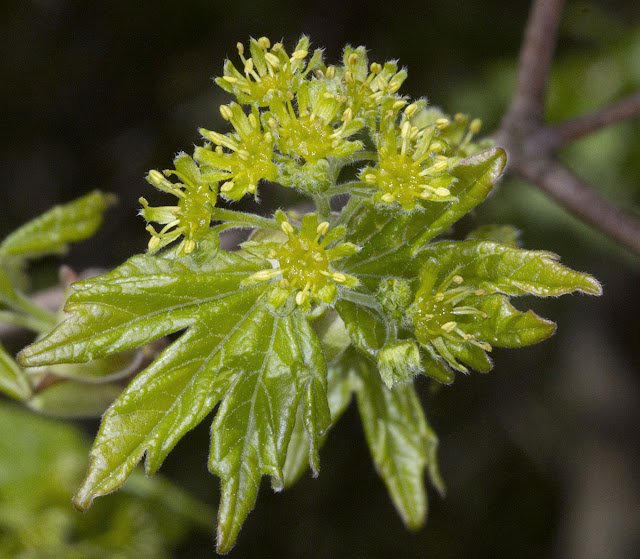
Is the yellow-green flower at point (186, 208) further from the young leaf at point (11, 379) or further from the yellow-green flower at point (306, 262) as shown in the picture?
the young leaf at point (11, 379)

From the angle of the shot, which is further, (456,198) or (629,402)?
(629,402)

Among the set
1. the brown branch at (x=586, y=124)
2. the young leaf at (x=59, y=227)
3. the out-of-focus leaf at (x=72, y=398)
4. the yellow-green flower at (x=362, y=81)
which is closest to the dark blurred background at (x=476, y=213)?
the brown branch at (x=586, y=124)

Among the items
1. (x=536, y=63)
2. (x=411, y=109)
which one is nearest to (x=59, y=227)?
(x=411, y=109)

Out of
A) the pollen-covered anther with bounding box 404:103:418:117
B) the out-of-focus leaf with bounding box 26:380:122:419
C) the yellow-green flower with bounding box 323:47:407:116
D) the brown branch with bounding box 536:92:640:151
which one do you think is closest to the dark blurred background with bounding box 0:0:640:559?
the brown branch with bounding box 536:92:640:151

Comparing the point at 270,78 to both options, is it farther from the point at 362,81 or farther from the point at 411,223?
the point at 411,223

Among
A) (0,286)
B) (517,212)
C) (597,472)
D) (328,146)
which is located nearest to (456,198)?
(328,146)

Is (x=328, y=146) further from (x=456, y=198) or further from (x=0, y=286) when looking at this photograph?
(x=0, y=286)
